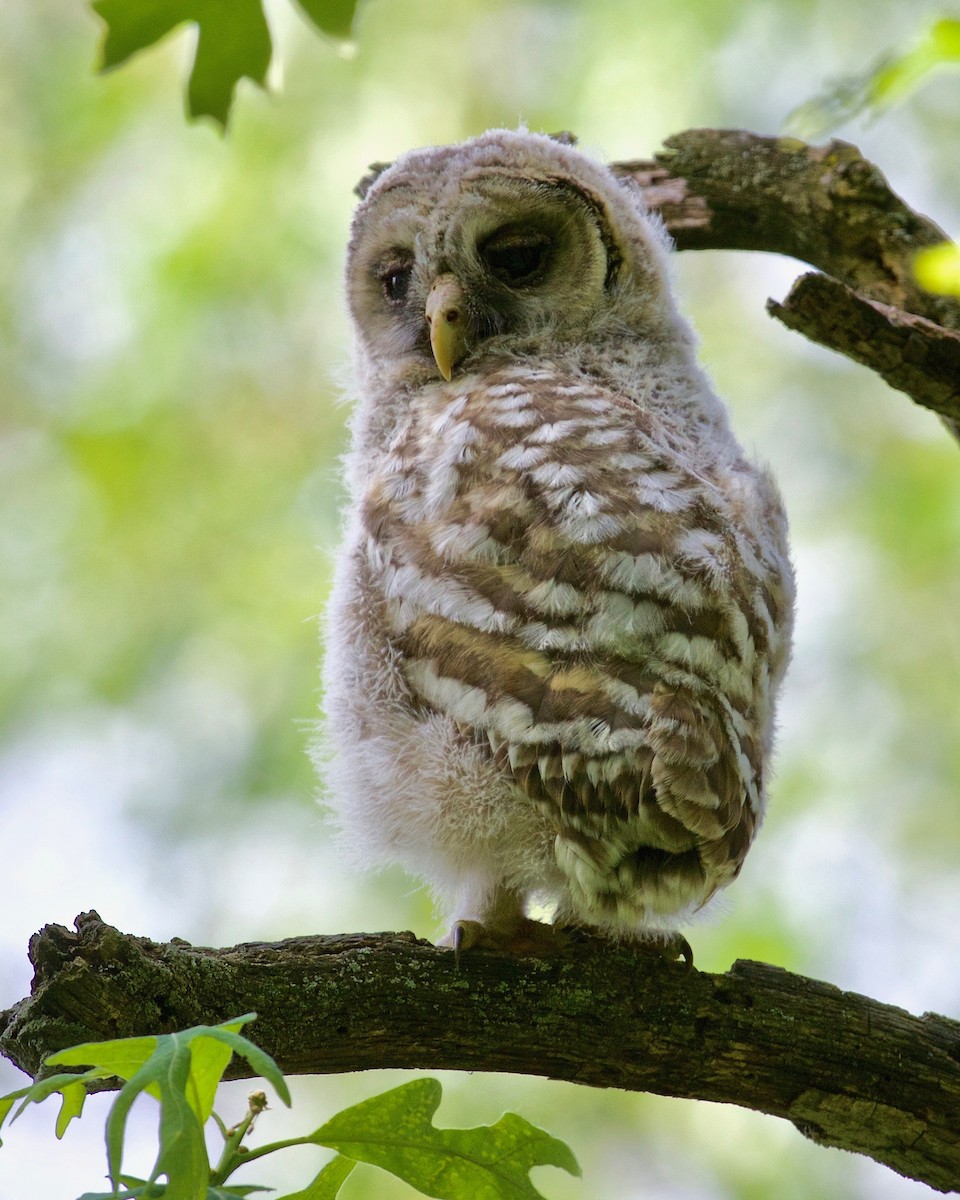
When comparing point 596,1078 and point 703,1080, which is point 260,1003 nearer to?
point 596,1078

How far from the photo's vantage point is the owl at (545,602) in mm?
1603

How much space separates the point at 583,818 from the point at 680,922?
346 mm

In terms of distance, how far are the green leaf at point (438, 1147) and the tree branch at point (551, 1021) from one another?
29 cm

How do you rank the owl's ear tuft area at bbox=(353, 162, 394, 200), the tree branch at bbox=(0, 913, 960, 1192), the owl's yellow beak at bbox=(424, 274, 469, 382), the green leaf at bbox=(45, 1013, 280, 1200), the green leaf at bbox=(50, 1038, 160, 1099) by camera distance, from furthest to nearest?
the owl's ear tuft area at bbox=(353, 162, 394, 200)
the owl's yellow beak at bbox=(424, 274, 469, 382)
the tree branch at bbox=(0, 913, 960, 1192)
the green leaf at bbox=(50, 1038, 160, 1099)
the green leaf at bbox=(45, 1013, 280, 1200)

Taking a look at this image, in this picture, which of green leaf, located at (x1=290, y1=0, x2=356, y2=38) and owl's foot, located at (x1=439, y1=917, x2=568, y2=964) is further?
owl's foot, located at (x1=439, y1=917, x2=568, y2=964)

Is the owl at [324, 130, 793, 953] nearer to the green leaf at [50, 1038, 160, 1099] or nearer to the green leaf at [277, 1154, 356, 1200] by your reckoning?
the green leaf at [277, 1154, 356, 1200]

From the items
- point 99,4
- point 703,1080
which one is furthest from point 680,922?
point 99,4

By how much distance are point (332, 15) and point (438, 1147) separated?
1.02m

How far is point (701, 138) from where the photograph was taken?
2.62 m

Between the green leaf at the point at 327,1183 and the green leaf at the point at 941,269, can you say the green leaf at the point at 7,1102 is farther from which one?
A: the green leaf at the point at 941,269

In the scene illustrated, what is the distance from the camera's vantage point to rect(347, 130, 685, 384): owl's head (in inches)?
87.4

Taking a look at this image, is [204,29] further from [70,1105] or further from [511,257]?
[511,257]

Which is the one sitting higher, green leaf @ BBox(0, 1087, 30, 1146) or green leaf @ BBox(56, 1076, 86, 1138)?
green leaf @ BBox(56, 1076, 86, 1138)

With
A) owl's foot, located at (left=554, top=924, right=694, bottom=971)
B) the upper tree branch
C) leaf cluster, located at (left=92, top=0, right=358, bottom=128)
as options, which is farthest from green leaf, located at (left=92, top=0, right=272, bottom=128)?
the upper tree branch
